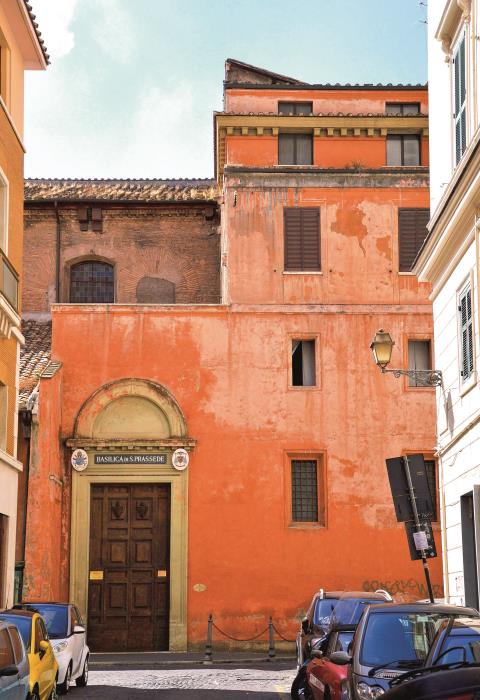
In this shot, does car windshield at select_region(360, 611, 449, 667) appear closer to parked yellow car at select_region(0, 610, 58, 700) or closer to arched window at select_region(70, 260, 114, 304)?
parked yellow car at select_region(0, 610, 58, 700)

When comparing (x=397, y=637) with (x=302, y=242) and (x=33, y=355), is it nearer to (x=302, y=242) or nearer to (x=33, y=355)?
(x=302, y=242)

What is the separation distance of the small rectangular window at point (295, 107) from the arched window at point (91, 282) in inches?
309

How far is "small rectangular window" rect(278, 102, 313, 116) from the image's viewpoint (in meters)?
33.7

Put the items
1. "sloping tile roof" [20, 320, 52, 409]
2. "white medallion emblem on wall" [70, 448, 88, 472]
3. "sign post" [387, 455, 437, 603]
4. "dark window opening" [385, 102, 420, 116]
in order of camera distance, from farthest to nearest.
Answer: "dark window opening" [385, 102, 420, 116] → "sloping tile roof" [20, 320, 52, 409] → "white medallion emblem on wall" [70, 448, 88, 472] → "sign post" [387, 455, 437, 603]

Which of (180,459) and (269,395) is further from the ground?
(269,395)

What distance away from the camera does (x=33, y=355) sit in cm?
3403

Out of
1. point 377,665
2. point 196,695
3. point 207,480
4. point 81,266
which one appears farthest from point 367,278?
point 377,665

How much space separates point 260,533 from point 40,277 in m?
11.8

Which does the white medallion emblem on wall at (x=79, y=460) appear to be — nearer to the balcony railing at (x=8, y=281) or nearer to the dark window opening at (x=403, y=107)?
the balcony railing at (x=8, y=281)

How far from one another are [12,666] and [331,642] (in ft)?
14.4

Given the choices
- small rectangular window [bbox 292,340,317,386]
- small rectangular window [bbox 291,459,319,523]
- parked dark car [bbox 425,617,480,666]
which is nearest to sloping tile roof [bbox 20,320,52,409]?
small rectangular window [bbox 292,340,317,386]

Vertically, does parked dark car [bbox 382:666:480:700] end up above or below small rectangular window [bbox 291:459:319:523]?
below

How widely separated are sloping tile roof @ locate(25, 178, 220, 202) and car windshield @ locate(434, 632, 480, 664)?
2860 cm

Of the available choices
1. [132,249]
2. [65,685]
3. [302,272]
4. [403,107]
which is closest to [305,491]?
[302,272]
